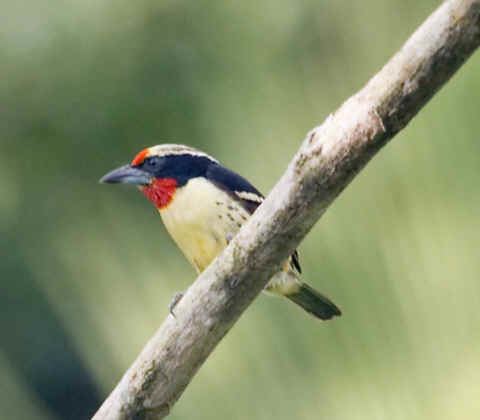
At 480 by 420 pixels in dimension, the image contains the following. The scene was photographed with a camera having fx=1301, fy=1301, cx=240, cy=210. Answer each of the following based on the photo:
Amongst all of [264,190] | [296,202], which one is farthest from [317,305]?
[296,202]

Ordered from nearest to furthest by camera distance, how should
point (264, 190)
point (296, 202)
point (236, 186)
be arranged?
point (296, 202) → point (264, 190) → point (236, 186)

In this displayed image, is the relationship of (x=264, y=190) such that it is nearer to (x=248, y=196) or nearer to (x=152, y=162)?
(x=248, y=196)

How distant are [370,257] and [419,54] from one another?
2.63 ft

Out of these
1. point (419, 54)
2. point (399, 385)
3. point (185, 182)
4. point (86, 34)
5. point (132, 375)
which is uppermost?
point (86, 34)

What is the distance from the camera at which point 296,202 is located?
259 cm

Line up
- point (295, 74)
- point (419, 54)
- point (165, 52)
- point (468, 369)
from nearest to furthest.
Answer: point (419, 54)
point (468, 369)
point (295, 74)
point (165, 52)

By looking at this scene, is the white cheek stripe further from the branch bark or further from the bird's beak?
the branch bark

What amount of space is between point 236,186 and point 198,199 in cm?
13

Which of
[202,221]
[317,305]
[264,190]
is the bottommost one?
[317,305]

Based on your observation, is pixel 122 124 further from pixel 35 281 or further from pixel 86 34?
pixel 35 281

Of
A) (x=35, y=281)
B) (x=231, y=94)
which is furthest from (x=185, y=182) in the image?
(x=35, y=281)

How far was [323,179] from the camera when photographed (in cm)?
254

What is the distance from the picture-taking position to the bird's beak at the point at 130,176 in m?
3.95

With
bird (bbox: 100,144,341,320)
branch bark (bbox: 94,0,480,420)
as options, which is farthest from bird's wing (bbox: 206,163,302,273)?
branch bark (bbox: 94,0,480,420)
